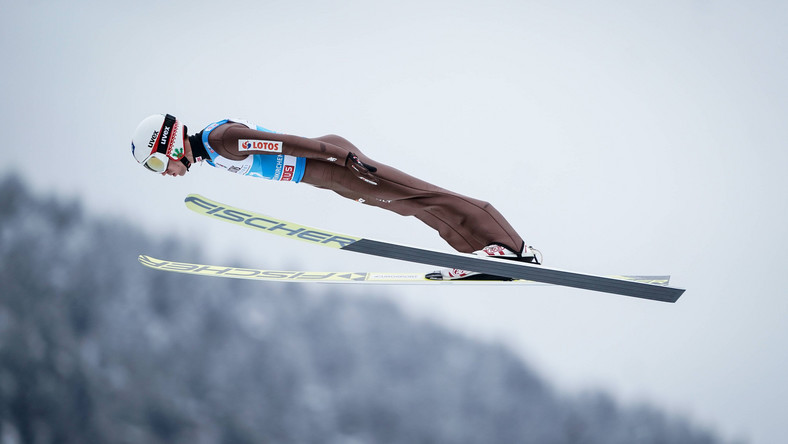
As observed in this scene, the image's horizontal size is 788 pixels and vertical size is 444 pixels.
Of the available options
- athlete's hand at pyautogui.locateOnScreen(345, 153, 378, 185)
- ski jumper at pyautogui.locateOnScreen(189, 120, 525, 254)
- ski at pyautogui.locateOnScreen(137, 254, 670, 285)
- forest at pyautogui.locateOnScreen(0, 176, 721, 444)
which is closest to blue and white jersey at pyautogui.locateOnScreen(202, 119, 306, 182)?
ski jumper at pyautogui.locateOnScreen(189, 120, 525, 254)

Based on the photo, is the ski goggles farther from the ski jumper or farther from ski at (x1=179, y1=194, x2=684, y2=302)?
ski at (x1=179, y1=194, x2=684, y2=302)

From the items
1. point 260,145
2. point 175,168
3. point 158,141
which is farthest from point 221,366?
point 260,145

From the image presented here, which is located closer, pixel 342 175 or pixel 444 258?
pixel 444 258

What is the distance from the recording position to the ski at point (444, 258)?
8.53 ft

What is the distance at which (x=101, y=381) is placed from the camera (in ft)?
14.1

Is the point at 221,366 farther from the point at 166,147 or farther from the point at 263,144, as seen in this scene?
the point at 263,144

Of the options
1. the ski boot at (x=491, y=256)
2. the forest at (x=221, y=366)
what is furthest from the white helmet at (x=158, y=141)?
the forest at (x=221, y=366)

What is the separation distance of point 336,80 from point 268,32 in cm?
60

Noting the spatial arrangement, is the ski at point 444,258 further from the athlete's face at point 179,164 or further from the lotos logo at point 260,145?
the lotos logo at point 260,145

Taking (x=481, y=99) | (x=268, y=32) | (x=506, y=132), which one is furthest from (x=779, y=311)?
(x=268, y=32)

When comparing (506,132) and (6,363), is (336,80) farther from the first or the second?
(6,363)

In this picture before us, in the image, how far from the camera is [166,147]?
265 centimetres

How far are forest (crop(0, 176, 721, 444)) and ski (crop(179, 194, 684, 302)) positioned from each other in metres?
1.83

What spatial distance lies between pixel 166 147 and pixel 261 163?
391mm
